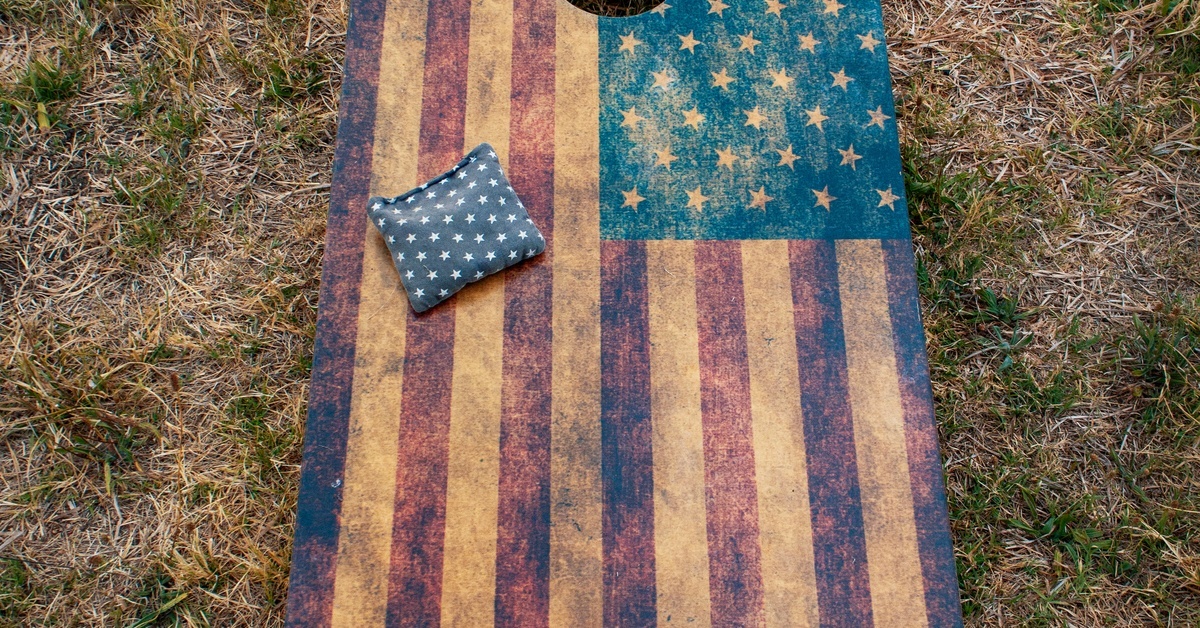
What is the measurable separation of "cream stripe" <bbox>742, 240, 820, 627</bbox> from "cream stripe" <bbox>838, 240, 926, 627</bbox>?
0.20 meters

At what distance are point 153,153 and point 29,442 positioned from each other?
116 cm

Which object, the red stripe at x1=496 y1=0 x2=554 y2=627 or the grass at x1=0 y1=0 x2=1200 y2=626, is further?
the grass at x1=0 y1=0 x2=1200 y2=626

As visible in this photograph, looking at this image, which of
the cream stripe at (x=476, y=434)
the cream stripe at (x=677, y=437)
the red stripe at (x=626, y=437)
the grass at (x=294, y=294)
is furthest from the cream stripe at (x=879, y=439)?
the cream stripe at (x=476, y=434)

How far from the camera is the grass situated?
2604 millimetres

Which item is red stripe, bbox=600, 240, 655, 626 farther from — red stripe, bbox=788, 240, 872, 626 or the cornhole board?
red stripe, bbox=788, 240, 872, 626

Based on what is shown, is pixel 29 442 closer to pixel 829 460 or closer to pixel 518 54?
pixel 518 54

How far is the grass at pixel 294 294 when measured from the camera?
2.60m

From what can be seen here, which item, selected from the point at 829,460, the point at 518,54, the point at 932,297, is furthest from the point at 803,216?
the point at 518,54

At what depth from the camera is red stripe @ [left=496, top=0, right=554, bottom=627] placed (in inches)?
94.3

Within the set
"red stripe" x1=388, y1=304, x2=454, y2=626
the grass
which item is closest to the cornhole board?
Result: "red stripe" x1=388, y1=304, x2=454, y2=626

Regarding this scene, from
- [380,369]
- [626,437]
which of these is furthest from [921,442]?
[380,369]

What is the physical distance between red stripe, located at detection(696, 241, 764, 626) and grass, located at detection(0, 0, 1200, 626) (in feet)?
2.53

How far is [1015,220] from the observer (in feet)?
9.82

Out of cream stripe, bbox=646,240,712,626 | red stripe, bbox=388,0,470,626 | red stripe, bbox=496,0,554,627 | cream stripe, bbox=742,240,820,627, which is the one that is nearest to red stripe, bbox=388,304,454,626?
red stripe, bbox=388,0,470,626
